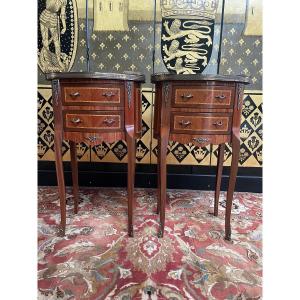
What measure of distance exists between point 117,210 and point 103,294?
965 mm

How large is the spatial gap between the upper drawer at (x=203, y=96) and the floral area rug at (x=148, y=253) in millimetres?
884

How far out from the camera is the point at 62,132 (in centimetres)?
171

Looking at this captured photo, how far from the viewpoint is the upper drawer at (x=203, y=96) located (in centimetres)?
167

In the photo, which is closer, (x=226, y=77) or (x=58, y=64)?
(x=226, y=77)

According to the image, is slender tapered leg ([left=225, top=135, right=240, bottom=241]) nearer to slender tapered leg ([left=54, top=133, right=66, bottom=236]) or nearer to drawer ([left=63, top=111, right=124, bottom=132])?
drawer ([left=63, top=111, right=124, bottom=132])

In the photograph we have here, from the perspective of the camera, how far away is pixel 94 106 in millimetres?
1656

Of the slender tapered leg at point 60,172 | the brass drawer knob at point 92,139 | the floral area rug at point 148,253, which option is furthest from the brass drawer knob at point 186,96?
the floral area rug at point 148,253

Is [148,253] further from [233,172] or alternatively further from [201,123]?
[201,123]

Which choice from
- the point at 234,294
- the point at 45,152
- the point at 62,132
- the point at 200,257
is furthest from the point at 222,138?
the point at 45,152

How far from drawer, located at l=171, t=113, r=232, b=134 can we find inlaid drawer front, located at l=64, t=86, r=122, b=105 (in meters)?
0.40

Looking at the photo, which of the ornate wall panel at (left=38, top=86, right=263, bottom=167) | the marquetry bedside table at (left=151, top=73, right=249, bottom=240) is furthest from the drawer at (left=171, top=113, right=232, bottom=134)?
the ornate wall panel at (left=38, top=86, right=263, bottom=167)

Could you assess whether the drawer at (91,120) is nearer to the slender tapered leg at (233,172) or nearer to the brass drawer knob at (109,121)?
the brass drawer knob at (109,121)

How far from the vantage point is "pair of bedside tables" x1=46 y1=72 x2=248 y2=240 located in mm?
1646
